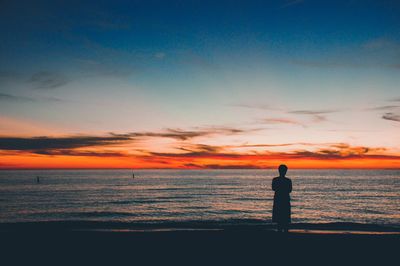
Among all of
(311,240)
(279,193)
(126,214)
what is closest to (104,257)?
(279,193)

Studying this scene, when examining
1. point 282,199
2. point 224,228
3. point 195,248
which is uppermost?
point 282,199

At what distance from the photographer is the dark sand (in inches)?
362

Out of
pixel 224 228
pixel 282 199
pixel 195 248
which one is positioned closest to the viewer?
pixel 195 248

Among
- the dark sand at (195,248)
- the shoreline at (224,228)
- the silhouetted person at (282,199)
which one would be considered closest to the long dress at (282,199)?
the silhouetted person at (282,199)

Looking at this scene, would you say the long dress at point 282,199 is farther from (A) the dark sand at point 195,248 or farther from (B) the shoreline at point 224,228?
(B) the shoreline at point 224,228

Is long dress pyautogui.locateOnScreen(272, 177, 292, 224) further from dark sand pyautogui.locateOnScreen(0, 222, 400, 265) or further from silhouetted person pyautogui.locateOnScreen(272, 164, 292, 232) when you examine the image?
dark sand pyautogui.locateOnScreen(0, 222, 400, 265)

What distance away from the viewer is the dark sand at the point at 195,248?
30.2 feet

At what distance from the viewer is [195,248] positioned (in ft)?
35.3

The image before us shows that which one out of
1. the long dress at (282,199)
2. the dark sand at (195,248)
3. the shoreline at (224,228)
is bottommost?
the shoreline at (224,228)

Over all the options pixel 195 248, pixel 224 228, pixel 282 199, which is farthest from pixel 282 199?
pixel 224 228

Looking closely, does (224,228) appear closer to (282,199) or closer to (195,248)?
(282,199)

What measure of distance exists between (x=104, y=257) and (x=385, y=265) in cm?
Result: 743

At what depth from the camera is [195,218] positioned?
108 ft

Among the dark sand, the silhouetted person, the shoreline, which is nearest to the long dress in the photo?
the silhouetted person
